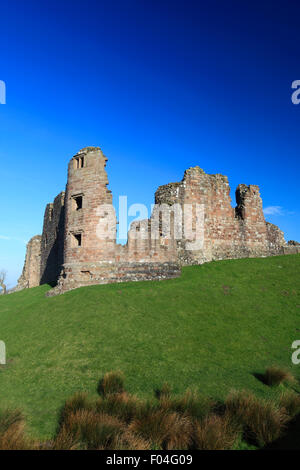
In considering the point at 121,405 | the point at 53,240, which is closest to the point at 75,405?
the point at 121,405

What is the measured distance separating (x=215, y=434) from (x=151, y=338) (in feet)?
18.5

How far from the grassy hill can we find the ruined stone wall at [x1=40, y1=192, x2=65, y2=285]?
408 inches

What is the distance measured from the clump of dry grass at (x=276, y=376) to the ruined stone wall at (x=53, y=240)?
63.6ft

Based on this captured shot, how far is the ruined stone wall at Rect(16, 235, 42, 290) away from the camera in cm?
3139

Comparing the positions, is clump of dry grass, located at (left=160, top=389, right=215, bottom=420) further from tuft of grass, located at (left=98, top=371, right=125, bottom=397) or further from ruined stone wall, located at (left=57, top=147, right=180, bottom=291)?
ruined stone wall, located at (left=57, top=147, right=180, bottom=291)

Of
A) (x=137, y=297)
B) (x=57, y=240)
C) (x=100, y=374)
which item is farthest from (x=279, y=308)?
(x=57, y=240)

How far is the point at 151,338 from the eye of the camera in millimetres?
11195

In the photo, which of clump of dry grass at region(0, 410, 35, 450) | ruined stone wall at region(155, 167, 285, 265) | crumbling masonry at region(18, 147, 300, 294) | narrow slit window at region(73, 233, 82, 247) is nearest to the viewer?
clump of dry grass at region(0, 410, 35, 450)

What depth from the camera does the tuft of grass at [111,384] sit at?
7.96m

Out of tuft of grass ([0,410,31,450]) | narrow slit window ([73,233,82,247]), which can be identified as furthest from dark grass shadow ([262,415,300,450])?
narrow slit window ([73,233,82,247])

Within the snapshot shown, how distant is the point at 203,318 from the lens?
42.1 feet

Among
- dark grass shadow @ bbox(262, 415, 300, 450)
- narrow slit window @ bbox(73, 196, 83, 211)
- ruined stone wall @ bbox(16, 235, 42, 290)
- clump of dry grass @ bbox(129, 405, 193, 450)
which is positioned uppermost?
narrow slit window @ bbox(73, 196, 83, 211)

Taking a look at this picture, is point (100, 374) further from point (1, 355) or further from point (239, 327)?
point (239, 327)

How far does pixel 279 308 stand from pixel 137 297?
6.93 metres
